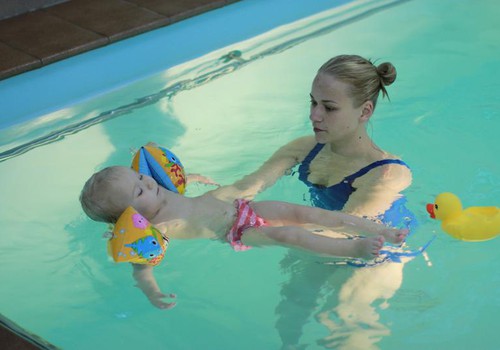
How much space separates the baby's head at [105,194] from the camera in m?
3.38

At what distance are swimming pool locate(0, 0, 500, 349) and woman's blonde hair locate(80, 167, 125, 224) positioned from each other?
2.01 ft

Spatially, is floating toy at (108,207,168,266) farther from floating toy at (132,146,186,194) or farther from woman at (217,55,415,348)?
woman at (217,55,415,348)

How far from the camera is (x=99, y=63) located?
217 inches

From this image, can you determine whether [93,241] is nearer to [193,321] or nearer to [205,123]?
[193,321]

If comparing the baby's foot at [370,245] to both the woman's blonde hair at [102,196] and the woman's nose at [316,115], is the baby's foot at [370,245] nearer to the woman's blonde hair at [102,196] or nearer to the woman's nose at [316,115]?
the woman's nose at [316,115]

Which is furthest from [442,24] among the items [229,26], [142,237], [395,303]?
[142,237]

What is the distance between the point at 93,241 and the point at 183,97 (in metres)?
1.51

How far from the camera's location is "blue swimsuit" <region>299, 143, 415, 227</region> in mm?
3787

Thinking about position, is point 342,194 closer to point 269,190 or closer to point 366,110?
point 366,110

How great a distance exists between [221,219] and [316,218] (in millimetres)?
419

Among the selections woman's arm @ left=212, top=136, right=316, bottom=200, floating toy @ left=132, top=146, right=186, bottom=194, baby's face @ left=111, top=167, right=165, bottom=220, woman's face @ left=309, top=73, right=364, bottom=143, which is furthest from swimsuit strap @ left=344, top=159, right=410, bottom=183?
baby's face @ left=111, top=167, right=165, bottom=220

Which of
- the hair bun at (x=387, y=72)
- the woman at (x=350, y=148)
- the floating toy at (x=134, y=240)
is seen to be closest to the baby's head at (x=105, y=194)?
the floating toy at (x=134, y=240)

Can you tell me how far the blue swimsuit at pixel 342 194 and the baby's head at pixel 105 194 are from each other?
0.99 m

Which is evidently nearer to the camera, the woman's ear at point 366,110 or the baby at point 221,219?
the baby at point 221,219
